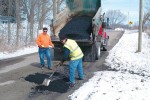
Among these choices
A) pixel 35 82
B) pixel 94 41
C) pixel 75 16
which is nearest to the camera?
pixel 35 82

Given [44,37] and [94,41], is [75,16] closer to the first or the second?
[94,41]

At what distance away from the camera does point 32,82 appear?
11031 millimetres

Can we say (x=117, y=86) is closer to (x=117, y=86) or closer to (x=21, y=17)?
(x=117, y=86)

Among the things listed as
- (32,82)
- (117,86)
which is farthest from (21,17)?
(117,86)

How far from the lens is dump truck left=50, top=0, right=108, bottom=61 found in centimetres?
1503

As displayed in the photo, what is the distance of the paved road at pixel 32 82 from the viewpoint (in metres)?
9.41

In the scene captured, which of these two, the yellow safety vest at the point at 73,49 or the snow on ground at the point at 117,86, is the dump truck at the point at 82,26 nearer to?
the snow on ground at the point at 117,86

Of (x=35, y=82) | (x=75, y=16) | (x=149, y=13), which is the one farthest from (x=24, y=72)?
(x=149, y=13)

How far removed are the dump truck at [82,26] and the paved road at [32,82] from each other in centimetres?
68

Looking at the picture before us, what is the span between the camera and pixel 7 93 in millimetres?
9617

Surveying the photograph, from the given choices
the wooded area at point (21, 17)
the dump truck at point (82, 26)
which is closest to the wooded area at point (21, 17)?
the wooded area at point (21, 17)

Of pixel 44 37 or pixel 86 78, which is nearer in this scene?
pixel 86 78

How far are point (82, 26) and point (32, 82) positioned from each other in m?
5.52

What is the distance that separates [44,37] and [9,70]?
192 cm
